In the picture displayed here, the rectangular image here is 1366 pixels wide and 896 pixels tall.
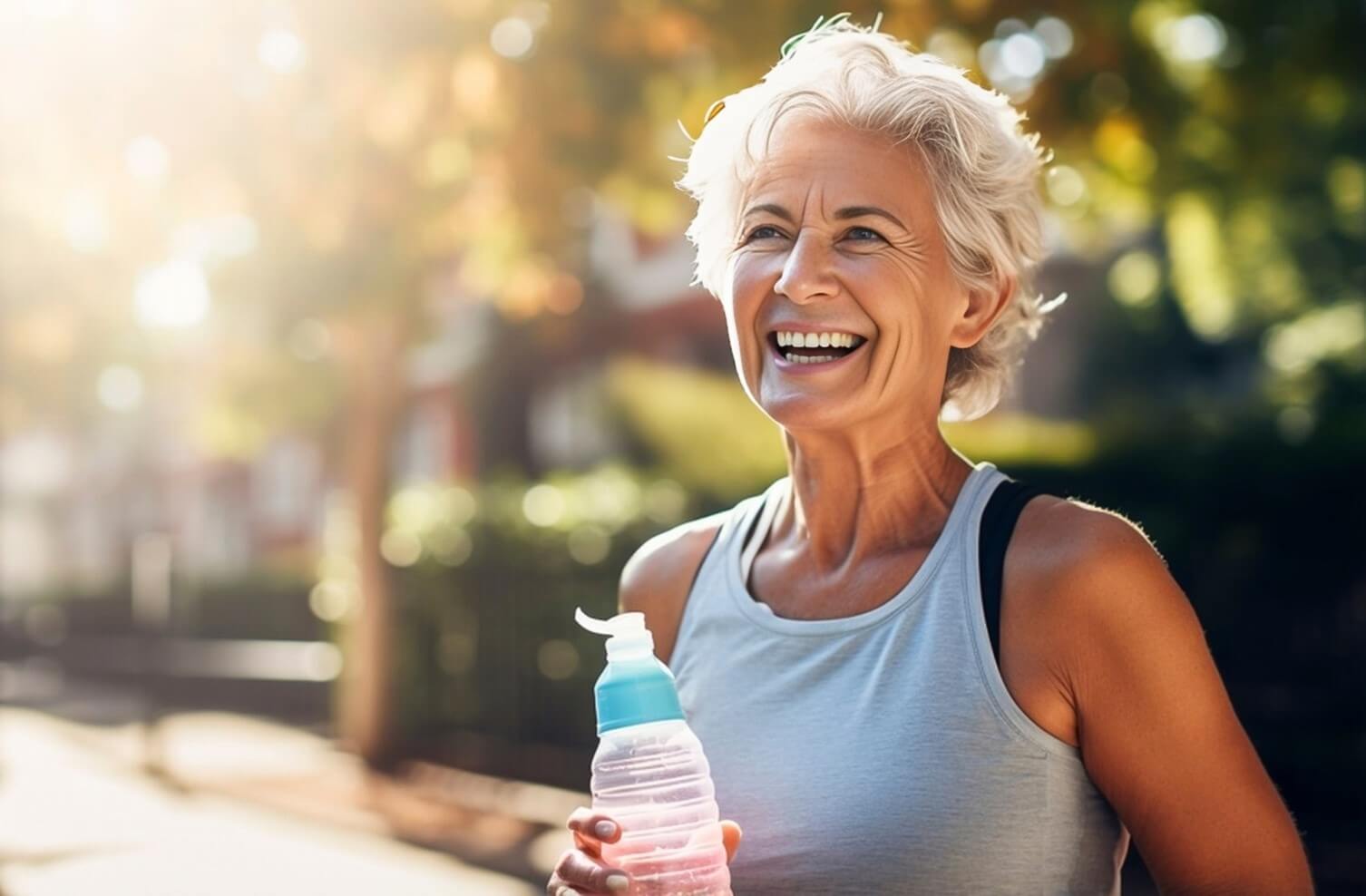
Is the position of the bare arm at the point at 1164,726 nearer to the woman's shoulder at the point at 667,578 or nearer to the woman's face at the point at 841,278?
the woman's face at the point at 841,278

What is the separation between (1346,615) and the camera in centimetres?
751

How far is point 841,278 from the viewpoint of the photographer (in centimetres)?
230

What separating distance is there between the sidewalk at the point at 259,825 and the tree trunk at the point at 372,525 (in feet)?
1.28

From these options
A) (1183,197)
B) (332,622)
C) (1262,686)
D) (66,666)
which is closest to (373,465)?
(332,622)

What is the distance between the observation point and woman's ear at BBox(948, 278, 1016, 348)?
95.6 inches

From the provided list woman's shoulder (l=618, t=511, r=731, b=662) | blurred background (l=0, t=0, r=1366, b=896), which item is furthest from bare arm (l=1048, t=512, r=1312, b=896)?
blurred background (l=0, t=0, r=1366, b=896)

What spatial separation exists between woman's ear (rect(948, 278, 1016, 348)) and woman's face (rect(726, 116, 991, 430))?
46 mm

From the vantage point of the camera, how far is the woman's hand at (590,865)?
2.06 m

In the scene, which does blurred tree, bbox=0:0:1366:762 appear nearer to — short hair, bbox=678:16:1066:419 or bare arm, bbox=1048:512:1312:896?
short hair, bbox=678:16:1066:419

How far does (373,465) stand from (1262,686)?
7079mm

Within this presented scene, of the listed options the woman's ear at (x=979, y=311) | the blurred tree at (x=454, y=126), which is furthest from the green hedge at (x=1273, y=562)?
the woman's ear at (x=979, y=311)

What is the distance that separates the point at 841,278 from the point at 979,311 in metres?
0.27

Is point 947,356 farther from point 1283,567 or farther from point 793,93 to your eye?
point 1283,567

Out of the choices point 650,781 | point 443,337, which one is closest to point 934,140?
point 650,781
